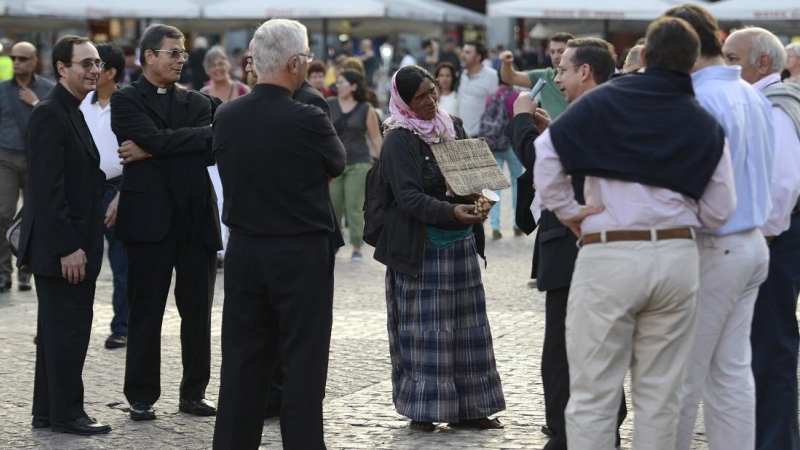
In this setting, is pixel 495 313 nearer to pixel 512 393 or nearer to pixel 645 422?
pixel 512 393

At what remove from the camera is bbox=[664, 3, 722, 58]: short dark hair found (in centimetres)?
505

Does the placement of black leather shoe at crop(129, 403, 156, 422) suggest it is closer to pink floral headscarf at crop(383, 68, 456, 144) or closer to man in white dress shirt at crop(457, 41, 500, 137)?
pink floral headscarf at crop(383, 68, 456, 144)

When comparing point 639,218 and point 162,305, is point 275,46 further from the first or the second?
point 162,305

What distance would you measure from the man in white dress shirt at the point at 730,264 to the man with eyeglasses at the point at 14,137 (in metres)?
Result: 7.34

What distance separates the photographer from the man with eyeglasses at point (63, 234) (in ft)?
21.4

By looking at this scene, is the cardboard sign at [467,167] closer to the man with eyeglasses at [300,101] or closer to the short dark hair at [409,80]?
the short dark hair at [409,80]

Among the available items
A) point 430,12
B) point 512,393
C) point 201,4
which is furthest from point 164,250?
point 430,12

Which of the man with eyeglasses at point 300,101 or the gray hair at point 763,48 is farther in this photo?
the man with eyeglasses at point 300,101

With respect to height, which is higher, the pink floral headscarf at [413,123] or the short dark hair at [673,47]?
the short dark hair at [673,47]

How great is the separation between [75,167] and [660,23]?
318 cm

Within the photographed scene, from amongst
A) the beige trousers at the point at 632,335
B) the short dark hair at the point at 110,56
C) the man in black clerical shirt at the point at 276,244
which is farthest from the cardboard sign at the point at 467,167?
the short dark hair at the point at 110,56

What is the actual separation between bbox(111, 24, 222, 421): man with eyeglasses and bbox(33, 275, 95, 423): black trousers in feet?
1.04

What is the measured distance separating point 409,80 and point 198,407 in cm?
206

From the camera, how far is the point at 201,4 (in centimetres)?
2328
